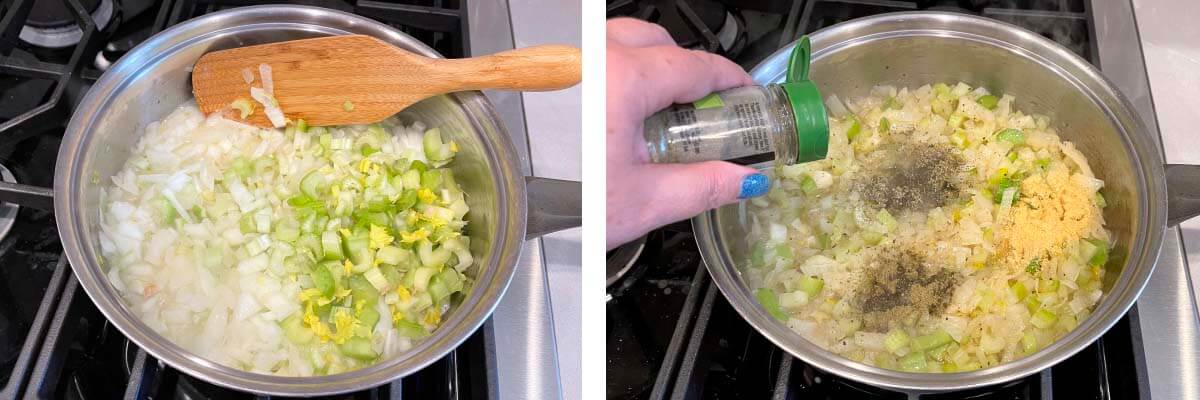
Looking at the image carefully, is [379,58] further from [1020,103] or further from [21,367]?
[1020,103]

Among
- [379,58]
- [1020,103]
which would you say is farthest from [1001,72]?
[379,58]

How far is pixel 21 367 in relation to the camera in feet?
2.60

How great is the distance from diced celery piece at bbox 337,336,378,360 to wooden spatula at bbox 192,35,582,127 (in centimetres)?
23

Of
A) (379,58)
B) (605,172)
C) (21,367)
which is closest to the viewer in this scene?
(605,172)

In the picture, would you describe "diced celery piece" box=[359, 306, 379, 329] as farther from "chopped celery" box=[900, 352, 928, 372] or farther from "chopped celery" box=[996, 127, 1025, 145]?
"chopped celery" box=[996, 127, 1025, 145]

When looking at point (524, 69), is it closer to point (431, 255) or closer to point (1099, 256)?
point (431, 255)

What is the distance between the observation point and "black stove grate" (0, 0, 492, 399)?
0.82m

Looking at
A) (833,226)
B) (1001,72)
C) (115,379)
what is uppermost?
(1001,72)

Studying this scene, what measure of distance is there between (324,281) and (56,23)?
46 cm

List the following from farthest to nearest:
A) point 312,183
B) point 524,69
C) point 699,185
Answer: point 312,183, point 524,69, point 699,185

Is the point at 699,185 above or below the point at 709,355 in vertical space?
above

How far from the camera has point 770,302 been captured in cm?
85

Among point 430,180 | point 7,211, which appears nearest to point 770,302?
point 430,180

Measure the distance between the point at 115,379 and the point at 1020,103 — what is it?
924 millimetres
